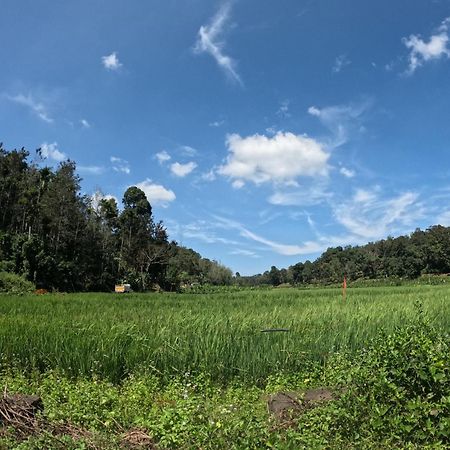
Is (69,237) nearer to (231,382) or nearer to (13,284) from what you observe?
(13,284)

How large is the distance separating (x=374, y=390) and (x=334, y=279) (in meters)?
93.7

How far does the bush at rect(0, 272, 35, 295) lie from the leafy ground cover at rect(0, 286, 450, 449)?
77.3 ft

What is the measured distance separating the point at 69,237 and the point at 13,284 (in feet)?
41.3

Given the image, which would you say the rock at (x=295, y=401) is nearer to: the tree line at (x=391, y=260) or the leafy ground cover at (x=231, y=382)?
the leafy ground cover at (x=231, y=382)

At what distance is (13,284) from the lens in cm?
3152

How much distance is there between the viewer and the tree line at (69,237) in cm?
3753

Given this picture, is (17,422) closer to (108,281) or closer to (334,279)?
(108,281)

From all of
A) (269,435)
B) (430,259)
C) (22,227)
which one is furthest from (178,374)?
(430,259)

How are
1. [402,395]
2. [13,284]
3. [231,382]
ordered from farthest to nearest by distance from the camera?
[13,284]
[231,382]
[402,395]

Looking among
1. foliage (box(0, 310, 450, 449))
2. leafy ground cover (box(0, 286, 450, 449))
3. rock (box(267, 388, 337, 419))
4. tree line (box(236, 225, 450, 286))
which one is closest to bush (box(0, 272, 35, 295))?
leafy ground cover (box(0, 286, 450, 449))

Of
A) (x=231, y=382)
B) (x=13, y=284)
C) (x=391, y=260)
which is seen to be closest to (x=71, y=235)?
(x=13, y=284)

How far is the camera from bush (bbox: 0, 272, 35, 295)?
99.5 feet

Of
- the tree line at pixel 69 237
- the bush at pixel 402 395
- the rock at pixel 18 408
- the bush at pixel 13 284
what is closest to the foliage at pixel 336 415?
the bush at pixel 402 395

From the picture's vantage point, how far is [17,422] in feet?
13.6
